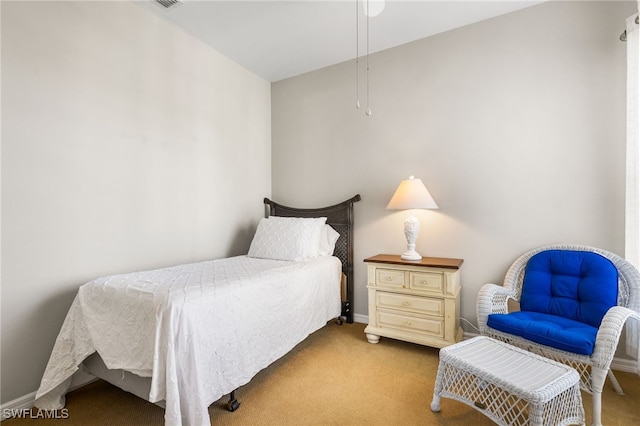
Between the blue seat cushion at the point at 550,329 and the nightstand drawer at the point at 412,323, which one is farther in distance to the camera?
the nightstand drawer at the point at 412,323

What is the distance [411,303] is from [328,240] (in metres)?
1.04

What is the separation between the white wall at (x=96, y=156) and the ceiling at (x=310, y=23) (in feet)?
0.74

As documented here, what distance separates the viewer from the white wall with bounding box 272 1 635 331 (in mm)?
2244

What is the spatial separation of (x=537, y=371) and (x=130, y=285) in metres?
2.19

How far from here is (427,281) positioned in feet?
8.12

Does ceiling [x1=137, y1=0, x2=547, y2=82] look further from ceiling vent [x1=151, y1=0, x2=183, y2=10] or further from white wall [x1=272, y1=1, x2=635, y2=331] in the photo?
white wall [x1=272, y1=1, x2=635, y2=331]

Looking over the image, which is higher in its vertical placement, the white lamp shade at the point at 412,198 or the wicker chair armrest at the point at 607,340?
the white lamp shade at the point at 412,198

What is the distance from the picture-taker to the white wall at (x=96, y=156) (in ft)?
5.90

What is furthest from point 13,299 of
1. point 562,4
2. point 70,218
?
point 562,4

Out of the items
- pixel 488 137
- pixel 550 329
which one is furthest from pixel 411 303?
pixel 488 137

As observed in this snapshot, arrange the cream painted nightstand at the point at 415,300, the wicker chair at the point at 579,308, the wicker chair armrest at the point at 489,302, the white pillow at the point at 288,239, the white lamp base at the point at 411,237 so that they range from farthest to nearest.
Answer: the white pillow at the point at 288,239 < the white lamp base at the point at 411,237 < the cream painted nightstand at the point at 415,300 < the wicker chair armrest at the point at 489,302 < the wicker chair at the point at 579,308

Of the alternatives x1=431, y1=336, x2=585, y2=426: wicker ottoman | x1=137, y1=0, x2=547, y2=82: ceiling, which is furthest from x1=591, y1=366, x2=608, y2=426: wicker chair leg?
x1=137, y1=0, x2=547, y2=82: ceiling

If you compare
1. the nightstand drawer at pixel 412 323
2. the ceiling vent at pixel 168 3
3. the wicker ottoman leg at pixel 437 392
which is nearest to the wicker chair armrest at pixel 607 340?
the wicker ottoman leg at pixel 437 392

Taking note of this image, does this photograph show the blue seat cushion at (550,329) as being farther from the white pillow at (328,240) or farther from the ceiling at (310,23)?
the ceiling at (310,23)
